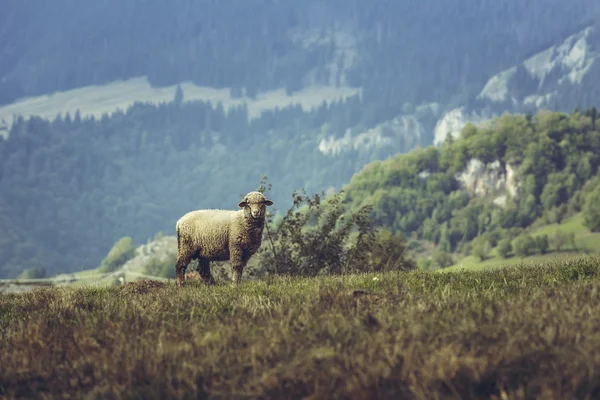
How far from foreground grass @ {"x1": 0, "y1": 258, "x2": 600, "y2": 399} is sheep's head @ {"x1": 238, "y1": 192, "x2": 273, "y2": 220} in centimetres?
657

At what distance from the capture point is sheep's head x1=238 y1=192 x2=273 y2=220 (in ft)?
57.0

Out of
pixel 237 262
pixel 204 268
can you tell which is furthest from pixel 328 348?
pixel 204 268

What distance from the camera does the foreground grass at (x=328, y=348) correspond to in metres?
6.61

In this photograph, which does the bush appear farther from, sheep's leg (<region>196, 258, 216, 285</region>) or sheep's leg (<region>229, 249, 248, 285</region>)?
sheep's leg (<region>229, 249, 248, 285</region>)

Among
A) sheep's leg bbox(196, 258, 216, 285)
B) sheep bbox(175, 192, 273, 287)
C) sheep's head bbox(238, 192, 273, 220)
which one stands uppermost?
sheep's head bbox(238, 192, 273, 220)

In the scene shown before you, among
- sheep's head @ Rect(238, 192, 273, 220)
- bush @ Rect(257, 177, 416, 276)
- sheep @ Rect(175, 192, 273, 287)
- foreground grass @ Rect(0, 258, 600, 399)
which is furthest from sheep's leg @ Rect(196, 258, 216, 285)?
foreground grass @ Rect(0, 258, 600, 399)

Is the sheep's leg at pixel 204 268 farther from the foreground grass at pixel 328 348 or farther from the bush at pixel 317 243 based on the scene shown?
the foreground grass at pixel 328 348

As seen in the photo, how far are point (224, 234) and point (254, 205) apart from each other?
3.25ft

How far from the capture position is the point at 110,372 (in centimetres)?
758

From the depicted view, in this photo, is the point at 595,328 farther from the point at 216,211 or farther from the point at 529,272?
the point at 216,211

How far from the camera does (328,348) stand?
743 cm

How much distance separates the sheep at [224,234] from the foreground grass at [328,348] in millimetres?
6774

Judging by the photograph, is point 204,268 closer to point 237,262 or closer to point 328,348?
point 237,262

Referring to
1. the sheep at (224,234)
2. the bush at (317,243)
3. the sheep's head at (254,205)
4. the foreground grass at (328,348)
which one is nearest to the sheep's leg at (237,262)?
the sheep at (224,234)
